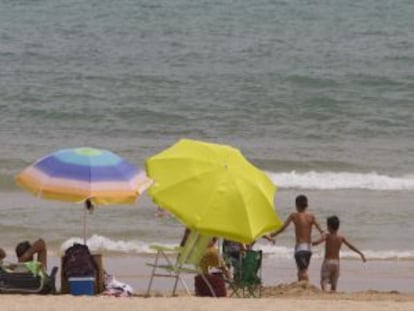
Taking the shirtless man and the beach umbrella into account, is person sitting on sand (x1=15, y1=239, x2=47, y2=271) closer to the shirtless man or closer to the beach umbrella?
the beach umbrella

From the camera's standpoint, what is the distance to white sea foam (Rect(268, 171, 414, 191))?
61.8 feet

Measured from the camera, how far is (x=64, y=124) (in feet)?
76.8

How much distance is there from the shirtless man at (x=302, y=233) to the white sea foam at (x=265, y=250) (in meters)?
1.84

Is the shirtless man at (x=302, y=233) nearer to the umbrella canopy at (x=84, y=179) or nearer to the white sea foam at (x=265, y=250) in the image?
the white sea foam at (x=265, y=250)

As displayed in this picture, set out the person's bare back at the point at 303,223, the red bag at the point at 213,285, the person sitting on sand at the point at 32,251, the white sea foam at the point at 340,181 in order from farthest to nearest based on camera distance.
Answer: the white sea foam at the point at 340,181
the person's bare back at the point at 303,223
the person sitting on sand at the point at 32,251
the red bag at the point at 213,285

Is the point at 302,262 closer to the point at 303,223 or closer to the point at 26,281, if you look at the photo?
the point at 303,223

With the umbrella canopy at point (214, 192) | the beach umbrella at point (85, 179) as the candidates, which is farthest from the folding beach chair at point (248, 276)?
the beach umbrella at point (85, 179)

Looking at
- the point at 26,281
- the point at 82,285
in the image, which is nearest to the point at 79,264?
the point at 82,285

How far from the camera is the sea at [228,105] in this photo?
602 inches

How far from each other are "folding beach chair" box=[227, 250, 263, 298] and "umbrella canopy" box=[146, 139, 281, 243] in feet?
2.51

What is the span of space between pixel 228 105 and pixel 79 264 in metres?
15.6

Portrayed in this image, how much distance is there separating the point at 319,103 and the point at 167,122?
12.9 feet

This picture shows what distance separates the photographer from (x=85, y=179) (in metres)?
9.95

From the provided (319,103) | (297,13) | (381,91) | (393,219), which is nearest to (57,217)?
(393,219)
